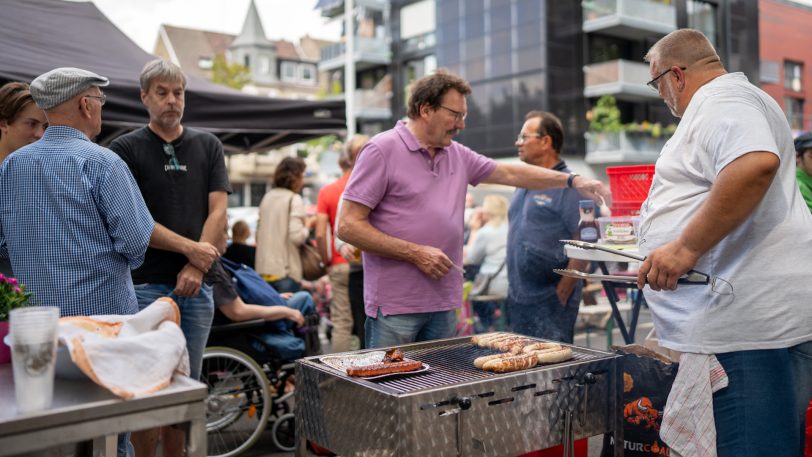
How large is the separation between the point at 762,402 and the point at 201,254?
2359 mm

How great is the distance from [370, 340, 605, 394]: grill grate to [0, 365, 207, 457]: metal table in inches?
29.0

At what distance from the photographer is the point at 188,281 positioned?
335 cm

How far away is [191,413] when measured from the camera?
171 centimetres

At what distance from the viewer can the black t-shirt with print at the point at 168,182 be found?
11.1ft

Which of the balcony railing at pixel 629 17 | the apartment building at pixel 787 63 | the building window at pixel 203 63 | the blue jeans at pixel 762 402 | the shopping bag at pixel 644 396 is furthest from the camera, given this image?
the building window at pixel 203 63

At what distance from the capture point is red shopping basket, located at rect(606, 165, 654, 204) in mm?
3457

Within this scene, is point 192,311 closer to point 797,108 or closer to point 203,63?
point 797,108

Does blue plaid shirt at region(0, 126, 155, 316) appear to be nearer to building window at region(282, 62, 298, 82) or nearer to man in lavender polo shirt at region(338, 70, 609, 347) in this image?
man in lavender polo shirt at region(338, 70, 609, 347)

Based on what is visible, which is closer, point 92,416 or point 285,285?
point 92,416

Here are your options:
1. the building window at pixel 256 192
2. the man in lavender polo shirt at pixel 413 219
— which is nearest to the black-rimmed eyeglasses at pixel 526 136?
the man in lavender polo shirt at pixel 413 219

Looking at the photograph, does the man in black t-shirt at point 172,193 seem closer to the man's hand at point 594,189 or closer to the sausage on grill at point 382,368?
the sausage on grill at point 382,368

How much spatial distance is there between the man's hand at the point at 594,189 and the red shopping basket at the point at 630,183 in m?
0.04

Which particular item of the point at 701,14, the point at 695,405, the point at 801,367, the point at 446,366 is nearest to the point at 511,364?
the point at 446,366

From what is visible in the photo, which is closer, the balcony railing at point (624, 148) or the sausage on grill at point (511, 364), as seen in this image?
the sausage on grill at point (511, 364)
